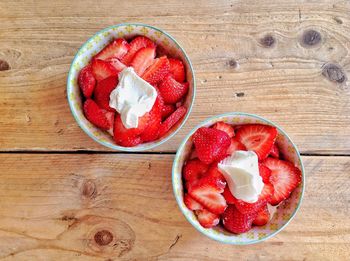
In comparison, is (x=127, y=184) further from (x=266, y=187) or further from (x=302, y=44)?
(x=302, y=44)

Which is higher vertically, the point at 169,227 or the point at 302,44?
the point at 302,44

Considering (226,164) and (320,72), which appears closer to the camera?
(226,164)

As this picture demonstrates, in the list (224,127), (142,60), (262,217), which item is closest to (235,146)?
(224,127)

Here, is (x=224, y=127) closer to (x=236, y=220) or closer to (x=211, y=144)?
(x=211, y=144)

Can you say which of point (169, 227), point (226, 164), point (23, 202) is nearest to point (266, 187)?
point (226, 164)

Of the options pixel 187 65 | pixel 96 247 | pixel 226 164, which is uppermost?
pixel 187 65

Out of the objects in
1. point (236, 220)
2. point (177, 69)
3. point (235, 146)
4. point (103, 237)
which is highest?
point (177, 69)

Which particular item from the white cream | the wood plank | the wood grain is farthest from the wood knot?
the white cream
